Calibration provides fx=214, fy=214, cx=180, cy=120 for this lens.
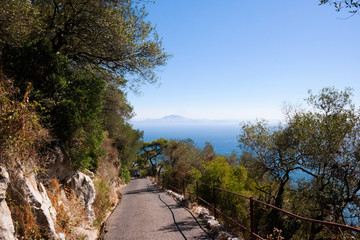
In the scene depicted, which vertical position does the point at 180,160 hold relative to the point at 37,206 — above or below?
below

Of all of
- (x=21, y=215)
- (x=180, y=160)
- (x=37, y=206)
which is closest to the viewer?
(x=21, y=215)

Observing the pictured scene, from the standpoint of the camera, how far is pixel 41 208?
509 centimetres

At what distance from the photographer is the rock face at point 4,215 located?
3.95m

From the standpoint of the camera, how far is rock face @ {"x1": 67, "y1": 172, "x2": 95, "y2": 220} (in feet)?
26.1

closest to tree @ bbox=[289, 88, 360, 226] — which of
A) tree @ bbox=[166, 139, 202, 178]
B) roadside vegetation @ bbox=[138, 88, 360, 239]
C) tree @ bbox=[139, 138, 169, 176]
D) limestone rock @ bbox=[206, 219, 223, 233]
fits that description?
roadside vegetation @ bbox=[138, 88, 360, 239]

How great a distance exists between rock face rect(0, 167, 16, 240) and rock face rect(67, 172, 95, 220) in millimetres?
3596

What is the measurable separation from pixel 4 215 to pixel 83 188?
4.36 meters

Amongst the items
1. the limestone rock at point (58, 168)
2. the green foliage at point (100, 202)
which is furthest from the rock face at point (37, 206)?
the green foliage at point (100, 202)

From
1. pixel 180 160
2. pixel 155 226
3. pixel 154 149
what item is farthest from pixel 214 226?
pixel 154 149

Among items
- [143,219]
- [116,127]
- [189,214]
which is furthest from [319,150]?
[116,127]

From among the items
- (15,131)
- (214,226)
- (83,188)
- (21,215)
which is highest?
(15,131)

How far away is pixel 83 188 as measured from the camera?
329 inches

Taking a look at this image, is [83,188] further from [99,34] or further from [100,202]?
[99,34]

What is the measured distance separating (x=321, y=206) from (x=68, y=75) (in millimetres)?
11979
